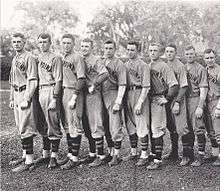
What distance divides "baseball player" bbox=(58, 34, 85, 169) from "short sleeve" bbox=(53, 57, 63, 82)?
85 mm

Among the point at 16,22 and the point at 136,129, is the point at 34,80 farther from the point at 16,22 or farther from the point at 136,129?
the point at 16,22

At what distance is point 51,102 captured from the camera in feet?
20.0

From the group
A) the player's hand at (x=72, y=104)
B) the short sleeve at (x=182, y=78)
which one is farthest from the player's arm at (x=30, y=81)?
the short sleeve at (x=182, y=78)

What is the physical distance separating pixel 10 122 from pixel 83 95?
5722 millimetres

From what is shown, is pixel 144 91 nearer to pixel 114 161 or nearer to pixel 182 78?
pixel 182 78

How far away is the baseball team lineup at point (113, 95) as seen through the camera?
241 inches

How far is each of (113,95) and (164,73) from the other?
906 mm

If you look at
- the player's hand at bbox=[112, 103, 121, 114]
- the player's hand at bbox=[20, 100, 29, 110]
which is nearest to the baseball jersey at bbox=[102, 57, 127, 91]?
the player's hand at bbox=[112, 103, 121, 114]

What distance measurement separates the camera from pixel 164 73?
240 inches

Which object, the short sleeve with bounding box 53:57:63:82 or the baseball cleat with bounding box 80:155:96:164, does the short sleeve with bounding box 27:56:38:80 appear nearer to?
the short sleeve with bounding box 53:57:63:82

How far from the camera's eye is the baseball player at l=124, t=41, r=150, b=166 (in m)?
6.05

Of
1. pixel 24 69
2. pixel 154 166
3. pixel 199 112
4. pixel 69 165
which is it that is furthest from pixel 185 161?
pixel 24 69

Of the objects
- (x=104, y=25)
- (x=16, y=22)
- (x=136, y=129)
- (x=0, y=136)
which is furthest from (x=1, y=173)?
(x=16, y=22)

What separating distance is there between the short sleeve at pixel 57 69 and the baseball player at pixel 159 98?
1.45 meters
